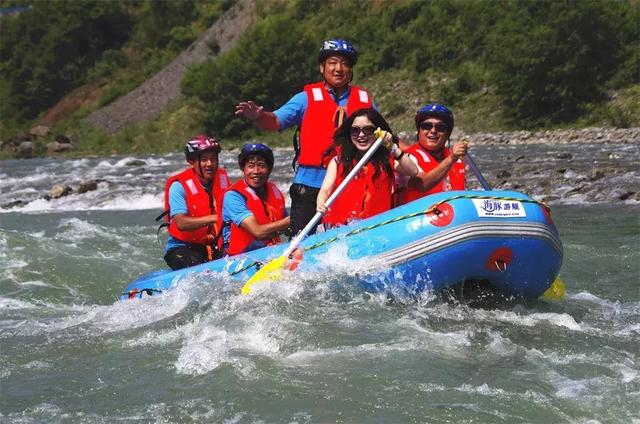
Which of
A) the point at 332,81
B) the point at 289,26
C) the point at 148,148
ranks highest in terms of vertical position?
the point at 289,26

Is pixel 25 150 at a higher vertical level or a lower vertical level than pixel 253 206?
lower

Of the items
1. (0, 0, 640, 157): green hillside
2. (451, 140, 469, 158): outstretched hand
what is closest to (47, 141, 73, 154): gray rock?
(0, 0, 640, 157): green hillside

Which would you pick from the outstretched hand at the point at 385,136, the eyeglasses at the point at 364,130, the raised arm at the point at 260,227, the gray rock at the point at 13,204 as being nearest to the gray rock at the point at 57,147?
the gray rock at the point at 13,204

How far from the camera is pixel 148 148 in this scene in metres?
44.4

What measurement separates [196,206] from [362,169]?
6.12ft

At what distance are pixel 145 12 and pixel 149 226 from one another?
5462 centimetres

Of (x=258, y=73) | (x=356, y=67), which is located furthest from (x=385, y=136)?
(x=258, y=73)

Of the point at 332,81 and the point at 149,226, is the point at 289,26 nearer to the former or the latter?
the point at 149,226

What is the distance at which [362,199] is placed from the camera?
6.32m

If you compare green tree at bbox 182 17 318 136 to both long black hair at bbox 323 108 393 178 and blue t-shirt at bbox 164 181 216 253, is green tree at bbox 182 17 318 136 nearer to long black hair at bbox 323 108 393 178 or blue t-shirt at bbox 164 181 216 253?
blue t-shirt at bbox 164 181 216 253

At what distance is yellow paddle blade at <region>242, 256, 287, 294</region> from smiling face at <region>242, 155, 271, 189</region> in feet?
3.00

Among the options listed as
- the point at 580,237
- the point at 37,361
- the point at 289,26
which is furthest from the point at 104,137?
the point at 37,361

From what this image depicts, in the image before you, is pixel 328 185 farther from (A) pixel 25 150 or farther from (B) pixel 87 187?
(A) pixel 25 150

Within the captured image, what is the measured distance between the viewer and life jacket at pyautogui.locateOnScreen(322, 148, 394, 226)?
628cm
